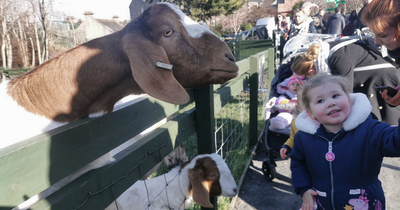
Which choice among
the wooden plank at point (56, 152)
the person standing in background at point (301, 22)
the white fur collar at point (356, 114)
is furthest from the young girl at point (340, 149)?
the person standing in background at point (301, 22)

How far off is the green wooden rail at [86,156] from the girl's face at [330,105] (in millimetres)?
1027

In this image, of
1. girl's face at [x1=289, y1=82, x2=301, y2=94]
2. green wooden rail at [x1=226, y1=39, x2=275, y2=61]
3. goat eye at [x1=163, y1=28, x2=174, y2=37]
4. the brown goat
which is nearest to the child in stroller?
girl's face at [x1=289, y1=82, x2=301, y2=94]

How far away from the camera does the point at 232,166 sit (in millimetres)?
4090

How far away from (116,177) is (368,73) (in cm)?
306

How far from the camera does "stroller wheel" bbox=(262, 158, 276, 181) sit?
3801mm

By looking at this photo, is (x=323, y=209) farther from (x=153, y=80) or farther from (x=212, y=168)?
(x=153, y=80)

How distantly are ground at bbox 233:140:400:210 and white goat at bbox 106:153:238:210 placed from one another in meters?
0.82

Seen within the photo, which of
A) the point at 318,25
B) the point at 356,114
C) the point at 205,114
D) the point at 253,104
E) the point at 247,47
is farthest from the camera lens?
the point at 247,47

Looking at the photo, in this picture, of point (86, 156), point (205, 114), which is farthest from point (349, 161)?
point (86, 156)

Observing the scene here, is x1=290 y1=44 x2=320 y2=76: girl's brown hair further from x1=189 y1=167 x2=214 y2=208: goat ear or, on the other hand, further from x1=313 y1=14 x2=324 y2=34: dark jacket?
x1=313 y1=14 x2=324 y2=34: dark jacket

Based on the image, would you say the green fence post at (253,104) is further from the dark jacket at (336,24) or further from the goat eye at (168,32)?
the dark jacket at (336,24)

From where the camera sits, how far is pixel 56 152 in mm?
1124

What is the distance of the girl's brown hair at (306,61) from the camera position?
336 centimetres

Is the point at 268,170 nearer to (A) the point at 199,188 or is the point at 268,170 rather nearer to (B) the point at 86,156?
(A) the point at 199,188
